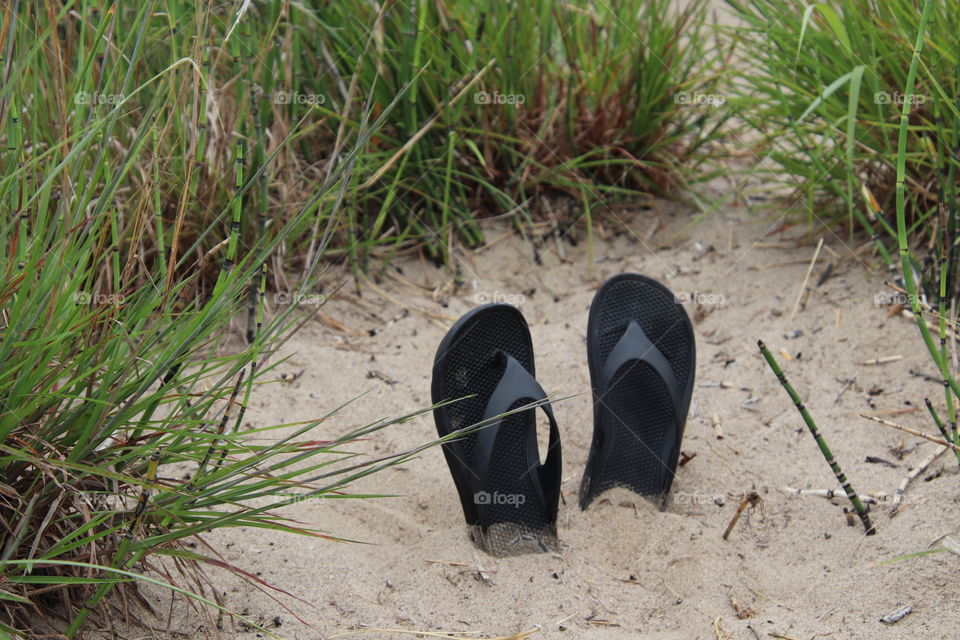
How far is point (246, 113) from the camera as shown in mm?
2178

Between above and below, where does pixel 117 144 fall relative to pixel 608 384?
above

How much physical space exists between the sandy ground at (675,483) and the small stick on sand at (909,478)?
0.06 feet

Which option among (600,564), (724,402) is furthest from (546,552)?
(724,402)

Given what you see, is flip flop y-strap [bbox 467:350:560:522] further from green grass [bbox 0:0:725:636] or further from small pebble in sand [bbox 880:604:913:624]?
small pebble in sand [bbox 880:604:913:624]

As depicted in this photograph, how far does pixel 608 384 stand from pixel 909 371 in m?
0.69

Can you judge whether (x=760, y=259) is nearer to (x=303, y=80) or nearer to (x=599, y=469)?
(x=599, y=469)

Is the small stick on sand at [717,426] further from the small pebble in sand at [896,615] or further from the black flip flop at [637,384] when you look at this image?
the small pebble in sand at [896,615]

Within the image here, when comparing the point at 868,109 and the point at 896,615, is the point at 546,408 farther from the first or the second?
the point at 868,109

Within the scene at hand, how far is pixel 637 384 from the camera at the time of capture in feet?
6.02

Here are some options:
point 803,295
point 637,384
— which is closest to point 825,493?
point 637,384

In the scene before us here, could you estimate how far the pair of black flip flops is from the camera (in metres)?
1.57

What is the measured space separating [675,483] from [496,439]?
15.1 inches

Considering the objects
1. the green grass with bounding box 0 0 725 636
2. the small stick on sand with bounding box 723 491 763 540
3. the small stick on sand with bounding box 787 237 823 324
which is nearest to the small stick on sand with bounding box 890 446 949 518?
the small stick on sand with bounding box 723 491 763 540

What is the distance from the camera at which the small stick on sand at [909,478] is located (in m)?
1.61
